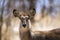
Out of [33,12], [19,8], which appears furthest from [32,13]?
[19,8]

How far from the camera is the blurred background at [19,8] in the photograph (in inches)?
55.2

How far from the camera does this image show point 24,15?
1398 mm

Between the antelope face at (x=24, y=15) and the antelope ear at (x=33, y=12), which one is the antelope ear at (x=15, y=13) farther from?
the antelope ear at (x=33, y=12)

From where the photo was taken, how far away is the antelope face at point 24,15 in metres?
1.37

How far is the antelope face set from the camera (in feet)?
4.49

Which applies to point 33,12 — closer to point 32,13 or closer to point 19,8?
point 32,13

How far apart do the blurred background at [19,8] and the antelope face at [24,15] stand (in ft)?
0.14

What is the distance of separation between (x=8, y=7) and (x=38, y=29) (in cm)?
32

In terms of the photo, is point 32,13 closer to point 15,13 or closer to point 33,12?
point 33,12

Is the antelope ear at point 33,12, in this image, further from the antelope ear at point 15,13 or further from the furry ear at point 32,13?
the antelope ear at point 15,13

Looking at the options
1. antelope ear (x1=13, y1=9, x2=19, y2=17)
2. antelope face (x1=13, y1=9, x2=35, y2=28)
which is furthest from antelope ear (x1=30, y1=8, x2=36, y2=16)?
antelope ear (x1=13, y1=9, x2=19, y2=17)

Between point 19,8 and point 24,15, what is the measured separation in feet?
0.38

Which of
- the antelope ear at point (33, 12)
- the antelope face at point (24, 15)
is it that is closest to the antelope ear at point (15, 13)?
the antelope face at point (24, 15)

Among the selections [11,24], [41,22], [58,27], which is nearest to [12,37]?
[11,24]
